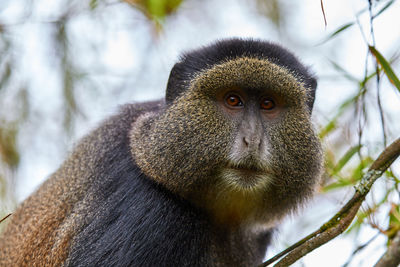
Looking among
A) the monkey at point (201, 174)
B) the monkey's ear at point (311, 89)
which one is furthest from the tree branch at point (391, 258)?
the monkey's ear at point (311, 89)

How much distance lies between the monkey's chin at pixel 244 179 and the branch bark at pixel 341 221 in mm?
966

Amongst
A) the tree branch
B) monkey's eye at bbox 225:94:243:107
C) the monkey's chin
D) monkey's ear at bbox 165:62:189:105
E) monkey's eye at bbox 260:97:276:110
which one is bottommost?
the monkey's chin

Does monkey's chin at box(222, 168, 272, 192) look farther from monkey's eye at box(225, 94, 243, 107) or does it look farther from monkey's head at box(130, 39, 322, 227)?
monkey's eye at box(225, 94, 243, 107)

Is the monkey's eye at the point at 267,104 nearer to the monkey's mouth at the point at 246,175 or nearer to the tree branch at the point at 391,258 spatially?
the monkey's mouth at the point at 246,175

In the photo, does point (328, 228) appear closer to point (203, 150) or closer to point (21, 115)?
point (203, 150)

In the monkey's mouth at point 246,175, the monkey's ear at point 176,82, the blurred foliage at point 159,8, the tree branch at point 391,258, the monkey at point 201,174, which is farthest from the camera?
the blurred foliage at point 159,8

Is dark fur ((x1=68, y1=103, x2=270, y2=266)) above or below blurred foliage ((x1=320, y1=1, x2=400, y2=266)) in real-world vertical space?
below

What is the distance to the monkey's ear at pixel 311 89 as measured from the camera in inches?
201

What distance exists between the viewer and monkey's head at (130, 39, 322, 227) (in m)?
4.53

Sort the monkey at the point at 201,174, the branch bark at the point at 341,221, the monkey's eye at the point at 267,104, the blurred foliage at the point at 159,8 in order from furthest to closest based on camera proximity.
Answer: the blurred foliage at the point at 159,8 → the monkey's eye at the point at 267,104 → the monkey at the point at 201,174 → the branch bark at the point at 341,221

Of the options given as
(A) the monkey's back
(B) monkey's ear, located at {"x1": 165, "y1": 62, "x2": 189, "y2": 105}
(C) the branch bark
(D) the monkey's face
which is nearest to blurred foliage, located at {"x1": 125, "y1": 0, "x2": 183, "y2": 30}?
(A) the monkey's back

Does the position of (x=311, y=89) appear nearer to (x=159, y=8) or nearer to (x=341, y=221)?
(x=341, y=221)

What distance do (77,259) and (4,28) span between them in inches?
141

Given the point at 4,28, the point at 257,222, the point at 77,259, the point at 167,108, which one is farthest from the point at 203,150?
the point at 4,28
